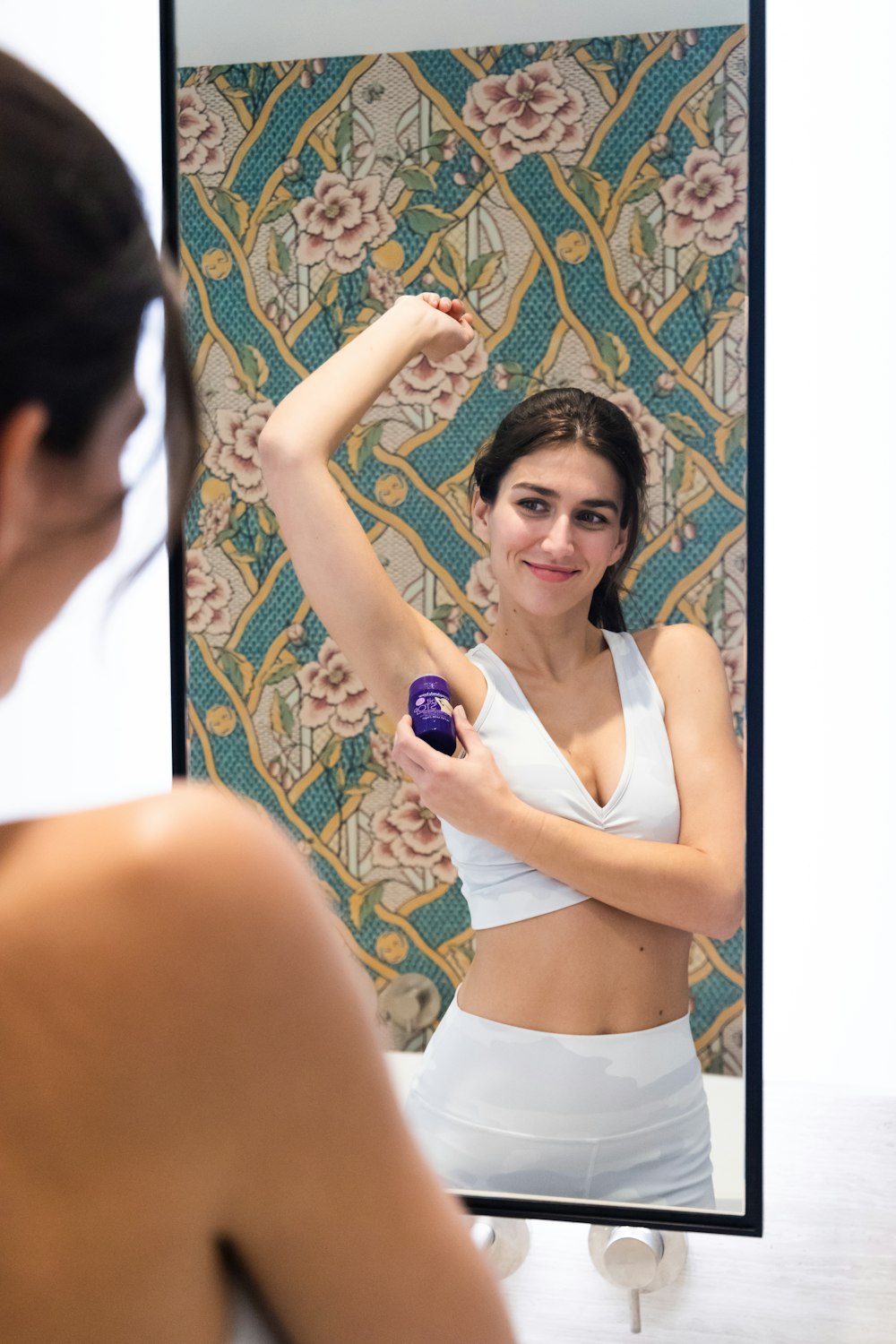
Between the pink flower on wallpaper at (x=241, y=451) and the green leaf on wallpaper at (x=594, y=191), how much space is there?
1.21ft

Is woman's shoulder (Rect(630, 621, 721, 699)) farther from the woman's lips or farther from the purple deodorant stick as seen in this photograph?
the purple deodorant stick

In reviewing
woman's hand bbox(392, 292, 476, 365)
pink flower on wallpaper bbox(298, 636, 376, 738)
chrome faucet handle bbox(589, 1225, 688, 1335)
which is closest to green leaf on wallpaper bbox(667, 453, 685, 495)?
woman's hand bbox(392, 292, 476, 365)

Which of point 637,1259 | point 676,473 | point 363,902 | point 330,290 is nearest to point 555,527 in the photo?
point 676,473

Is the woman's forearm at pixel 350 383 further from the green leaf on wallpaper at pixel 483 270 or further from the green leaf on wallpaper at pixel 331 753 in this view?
the green leaf on wallpaper at pixel 331 753

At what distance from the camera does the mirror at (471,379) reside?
1.08 meters

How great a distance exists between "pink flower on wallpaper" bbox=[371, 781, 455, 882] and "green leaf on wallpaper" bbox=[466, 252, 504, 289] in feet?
1.62

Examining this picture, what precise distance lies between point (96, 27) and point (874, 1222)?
1.44 meters

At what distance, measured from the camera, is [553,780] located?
3.61 feet

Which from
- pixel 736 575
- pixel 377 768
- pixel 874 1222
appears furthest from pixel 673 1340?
pixel 736 575

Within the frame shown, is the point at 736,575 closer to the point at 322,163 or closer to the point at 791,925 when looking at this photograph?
the point at 791,925

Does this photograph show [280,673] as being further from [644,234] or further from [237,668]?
[644,234]

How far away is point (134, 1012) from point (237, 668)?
938 millimetres

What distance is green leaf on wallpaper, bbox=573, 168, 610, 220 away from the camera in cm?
109

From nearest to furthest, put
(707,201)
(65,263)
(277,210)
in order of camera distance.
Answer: (65,263)
(707,201)
(277,210)
